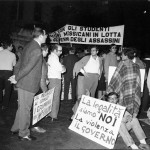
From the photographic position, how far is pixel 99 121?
17.9ft

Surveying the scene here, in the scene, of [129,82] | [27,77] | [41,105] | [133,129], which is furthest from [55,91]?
[133,129]

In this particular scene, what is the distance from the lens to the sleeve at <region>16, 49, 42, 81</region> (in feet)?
16.4

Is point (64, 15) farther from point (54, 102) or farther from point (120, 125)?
point (120, 125)

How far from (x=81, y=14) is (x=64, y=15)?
2297mm

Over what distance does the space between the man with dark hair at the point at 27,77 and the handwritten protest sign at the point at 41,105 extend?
325 millimetres

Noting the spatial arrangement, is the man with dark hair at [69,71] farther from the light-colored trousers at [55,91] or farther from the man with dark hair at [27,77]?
the man with dark hair at [27,77]

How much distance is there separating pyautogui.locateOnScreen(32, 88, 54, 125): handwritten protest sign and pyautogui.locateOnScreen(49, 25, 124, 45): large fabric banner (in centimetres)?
478

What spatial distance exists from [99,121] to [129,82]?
3.34 feet

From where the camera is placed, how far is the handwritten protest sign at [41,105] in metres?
5.65

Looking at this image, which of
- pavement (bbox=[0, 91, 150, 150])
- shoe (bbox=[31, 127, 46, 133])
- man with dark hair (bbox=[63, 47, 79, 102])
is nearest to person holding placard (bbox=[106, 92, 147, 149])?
pavement (bbox=[0, 91, 150, 150])

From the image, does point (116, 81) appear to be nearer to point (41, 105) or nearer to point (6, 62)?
point (41, 105)

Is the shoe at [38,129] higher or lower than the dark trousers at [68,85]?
lower

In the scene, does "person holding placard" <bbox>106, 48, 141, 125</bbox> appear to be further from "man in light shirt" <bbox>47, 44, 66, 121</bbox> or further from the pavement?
"man in light shirt" <bbox>47, 44, 66, 121</bbox>

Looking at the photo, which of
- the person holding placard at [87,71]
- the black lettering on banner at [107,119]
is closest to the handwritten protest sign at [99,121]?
the black lettering on banner at [107,119]
